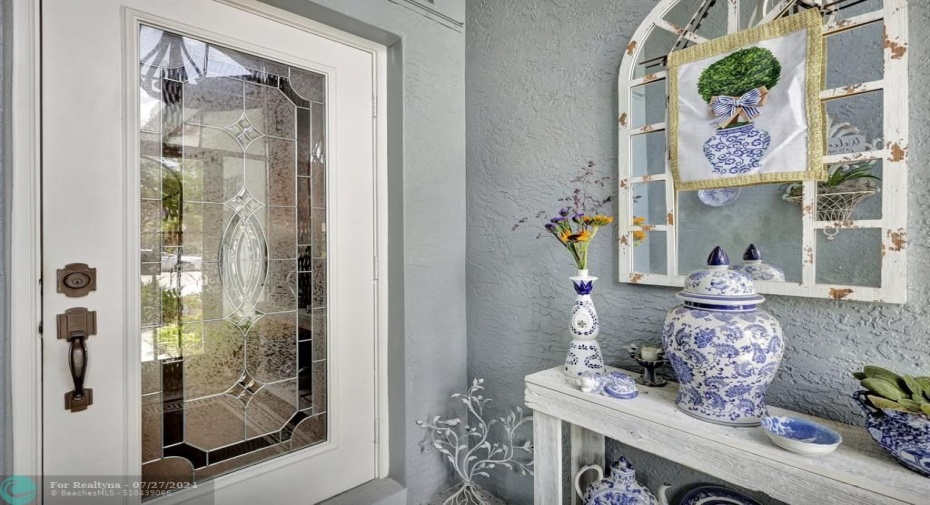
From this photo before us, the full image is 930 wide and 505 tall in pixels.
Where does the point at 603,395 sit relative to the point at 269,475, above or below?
above

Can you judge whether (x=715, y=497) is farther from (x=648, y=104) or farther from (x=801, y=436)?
(x=648, y=104)

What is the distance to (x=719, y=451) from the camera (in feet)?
3.02

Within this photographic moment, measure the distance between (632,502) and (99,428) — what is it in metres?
1.54

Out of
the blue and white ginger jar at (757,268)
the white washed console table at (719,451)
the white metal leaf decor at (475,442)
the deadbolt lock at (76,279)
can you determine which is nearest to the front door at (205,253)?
the deadbolt lock at (76,279)

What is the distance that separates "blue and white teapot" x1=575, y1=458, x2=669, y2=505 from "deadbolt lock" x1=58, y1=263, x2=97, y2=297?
157 centimetres

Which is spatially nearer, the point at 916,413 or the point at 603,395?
the point at 916,413

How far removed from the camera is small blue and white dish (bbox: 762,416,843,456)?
32.8 inches

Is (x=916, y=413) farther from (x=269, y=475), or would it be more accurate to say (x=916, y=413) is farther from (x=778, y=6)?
(x=269, y=475)

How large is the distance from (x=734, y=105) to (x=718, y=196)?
245 mm

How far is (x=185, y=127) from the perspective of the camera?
4.44 feet

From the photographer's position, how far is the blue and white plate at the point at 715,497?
45.1 inches

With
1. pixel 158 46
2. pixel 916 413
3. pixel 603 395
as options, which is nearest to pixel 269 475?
pixel 603 395

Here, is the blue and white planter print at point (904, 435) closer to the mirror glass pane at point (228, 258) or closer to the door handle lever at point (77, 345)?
the mirror glass pane at point (228, 258)

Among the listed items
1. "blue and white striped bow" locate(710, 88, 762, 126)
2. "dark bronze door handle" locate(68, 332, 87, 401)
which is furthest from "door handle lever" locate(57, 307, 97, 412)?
"blue and white striped bow" locate(710, 88, 762, 126)
